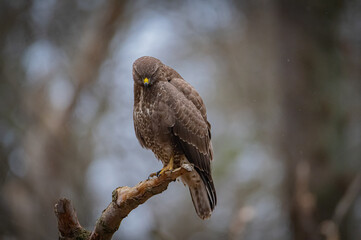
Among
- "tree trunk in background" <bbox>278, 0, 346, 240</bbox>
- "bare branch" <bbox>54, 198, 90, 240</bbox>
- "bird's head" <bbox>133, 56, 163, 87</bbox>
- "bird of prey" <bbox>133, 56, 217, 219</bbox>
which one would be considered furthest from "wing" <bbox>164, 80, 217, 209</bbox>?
"tree trunk in background" <bbox>278, 0, 346, 240</bbox>

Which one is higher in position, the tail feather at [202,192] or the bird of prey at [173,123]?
the bird of prey at [173,123]

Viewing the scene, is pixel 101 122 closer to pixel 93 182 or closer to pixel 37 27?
pixel 93 182

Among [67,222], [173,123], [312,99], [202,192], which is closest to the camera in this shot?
[67,222]

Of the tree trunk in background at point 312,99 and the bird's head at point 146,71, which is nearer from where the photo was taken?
the bird's head at point 146,71

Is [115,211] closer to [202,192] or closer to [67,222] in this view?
[67,222]

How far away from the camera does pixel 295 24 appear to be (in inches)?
352

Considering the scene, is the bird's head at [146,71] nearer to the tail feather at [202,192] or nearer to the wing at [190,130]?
the wing at [190,130]

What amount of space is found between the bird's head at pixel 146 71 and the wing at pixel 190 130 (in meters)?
0.14

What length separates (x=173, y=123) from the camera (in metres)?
4.16

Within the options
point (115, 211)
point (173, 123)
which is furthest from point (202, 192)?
point (115, 211)

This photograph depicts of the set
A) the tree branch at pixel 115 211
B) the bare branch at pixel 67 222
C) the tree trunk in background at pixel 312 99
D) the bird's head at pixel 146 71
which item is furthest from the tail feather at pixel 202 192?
the tree trunk in background at pixel 312 99

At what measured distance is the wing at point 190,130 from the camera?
4184 mm

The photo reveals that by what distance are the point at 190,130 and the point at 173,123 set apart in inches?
7.4

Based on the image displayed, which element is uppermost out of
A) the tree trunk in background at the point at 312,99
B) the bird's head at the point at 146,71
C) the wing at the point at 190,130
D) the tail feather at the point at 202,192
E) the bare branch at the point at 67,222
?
the tree trunk in background at the point at 312,99
